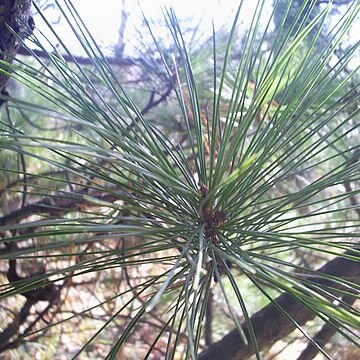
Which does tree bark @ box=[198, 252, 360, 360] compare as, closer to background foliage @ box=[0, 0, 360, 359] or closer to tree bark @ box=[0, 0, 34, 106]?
background foliage @ box=[0, 0, 360, 359]

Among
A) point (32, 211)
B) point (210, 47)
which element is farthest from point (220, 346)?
point (210, 47)

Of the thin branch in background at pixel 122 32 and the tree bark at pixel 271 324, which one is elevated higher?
the thin branch in background at pixel 122 32

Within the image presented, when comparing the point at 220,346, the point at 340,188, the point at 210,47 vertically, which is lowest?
the point at 220,346

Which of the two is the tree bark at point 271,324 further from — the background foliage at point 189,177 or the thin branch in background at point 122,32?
the thin branch in background at point 122,32

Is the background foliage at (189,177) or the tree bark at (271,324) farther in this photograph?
the tree bark at (271,324)

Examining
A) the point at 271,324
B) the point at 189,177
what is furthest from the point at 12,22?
the point at 271,324

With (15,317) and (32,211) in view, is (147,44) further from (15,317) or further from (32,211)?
(15,317)

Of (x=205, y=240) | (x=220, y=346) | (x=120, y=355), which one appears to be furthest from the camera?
(x=120, y=355)

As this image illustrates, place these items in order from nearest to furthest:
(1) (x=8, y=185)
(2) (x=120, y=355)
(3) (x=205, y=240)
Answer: (3) (x=205, y=240), (1) (x=8, y=185), (2) (x=120, y=355)

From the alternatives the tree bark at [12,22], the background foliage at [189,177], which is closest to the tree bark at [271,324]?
the background foliage at [189,177]

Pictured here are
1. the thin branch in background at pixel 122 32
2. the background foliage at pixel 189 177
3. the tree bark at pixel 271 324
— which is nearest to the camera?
the background foliage at pixel 189 177

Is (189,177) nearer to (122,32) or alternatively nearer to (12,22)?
(12,22)
